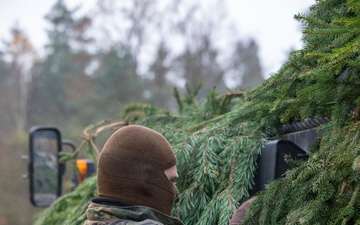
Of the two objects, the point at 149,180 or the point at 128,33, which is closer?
the point at 149,180

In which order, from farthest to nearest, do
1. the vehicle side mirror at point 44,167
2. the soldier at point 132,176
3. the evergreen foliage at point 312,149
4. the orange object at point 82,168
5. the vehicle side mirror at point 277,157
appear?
the vehicle side mirror at point 44,167, the orange object at point 82,168, the vehicle side mirror at point 277,157, the soldier at point 132,176, the evergreen foliage at point 312,149

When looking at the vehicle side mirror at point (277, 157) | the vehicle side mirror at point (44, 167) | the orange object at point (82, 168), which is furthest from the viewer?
the vehicle side mirror at point (44, 167)

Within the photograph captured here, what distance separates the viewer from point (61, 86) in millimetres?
34500

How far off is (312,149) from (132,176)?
668 mm

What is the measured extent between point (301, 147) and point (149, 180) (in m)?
0.78

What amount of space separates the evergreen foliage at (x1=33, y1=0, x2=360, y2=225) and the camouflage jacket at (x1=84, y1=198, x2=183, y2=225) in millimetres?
396

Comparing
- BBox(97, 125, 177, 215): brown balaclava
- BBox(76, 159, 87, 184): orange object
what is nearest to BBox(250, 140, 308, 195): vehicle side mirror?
BBox(97, 125, 177, 215): brown balaclava

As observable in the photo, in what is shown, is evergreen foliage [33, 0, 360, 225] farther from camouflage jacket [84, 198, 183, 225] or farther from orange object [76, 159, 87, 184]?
orange object [76, 159, 87, 184]

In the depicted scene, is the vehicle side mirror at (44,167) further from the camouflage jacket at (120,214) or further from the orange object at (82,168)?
the camouflage jacket at (120,214)

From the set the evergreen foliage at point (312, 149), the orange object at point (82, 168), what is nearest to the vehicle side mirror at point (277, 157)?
the evergreen foliage at point (312, 149)

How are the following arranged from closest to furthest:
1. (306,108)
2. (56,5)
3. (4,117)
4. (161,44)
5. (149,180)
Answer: (149,180) → (306,108) → (161,44) → (4,117) → (56,5)

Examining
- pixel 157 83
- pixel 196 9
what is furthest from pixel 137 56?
pixel 196 9

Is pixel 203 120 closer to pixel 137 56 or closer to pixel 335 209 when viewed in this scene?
pixel 335 209

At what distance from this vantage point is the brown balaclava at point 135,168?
230 centimetres
